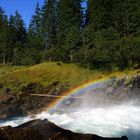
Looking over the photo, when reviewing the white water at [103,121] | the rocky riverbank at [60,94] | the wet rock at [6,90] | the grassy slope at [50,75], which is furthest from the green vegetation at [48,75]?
the white water at [103,121]

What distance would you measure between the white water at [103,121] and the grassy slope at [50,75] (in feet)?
26.2

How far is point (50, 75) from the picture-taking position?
155ft

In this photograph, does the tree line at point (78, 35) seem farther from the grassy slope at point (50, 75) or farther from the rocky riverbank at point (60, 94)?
the rocky riverbank at point (60, 94)

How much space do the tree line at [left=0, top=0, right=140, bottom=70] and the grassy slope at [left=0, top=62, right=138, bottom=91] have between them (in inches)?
82.2

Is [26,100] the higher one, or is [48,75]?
[48,75]

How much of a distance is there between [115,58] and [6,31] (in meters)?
31.3

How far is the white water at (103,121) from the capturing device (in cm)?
2697

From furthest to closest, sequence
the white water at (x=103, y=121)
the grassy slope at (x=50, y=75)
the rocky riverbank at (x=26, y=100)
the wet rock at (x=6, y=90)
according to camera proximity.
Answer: the grassy slope at (x=50, y=75) < the wet rock at (x=6, y=90) < the rocky riverbank at (x=26, y=100) < the white water at (x=103, y=121)

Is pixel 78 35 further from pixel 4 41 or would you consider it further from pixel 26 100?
Answer: pixel 4 41

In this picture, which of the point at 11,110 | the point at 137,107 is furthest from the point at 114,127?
the point at 11,110

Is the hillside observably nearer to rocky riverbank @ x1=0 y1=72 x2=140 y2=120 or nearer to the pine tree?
rocky riverbank @ x1=0 y1=72 x2=140 y2=120

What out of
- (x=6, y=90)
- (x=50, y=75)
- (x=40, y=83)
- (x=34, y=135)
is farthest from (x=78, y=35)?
(x=34, y=135)

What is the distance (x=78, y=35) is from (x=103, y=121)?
81.1 ft

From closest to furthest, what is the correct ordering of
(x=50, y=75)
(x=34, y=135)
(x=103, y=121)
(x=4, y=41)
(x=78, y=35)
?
(x=34, y=135) → (x=103, y=121) → (x=50, y=75) → (x=78, y=35) → (x=4, y=41)
